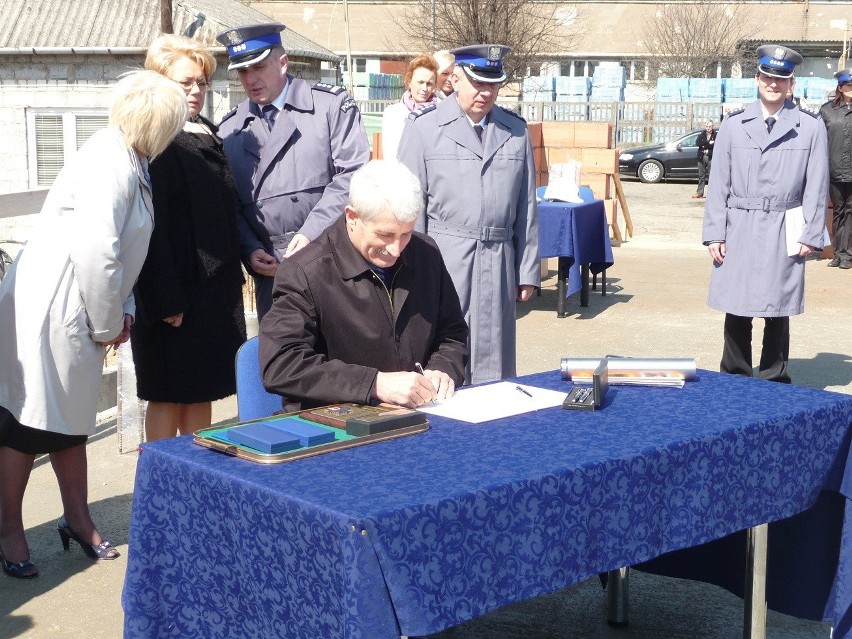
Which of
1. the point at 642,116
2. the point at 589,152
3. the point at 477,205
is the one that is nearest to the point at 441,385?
the point at 477,205

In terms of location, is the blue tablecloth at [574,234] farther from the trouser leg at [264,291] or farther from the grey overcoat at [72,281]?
the grey overcoat at [72,281]

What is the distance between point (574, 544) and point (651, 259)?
10.6 m

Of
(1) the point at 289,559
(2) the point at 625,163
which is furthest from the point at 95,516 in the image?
(2) the point at 625,163

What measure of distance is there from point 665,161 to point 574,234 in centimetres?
1634

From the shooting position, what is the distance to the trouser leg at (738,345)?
6789mm

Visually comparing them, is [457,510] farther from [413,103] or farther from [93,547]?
[413,103]

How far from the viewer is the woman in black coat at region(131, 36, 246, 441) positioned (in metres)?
4.32

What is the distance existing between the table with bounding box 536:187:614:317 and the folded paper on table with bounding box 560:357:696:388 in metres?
5.96

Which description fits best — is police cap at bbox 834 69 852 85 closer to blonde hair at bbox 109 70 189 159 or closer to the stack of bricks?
the stack of bricks

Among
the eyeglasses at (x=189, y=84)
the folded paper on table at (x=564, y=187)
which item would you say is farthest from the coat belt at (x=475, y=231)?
the folded paper on table at (x=564, y=187)

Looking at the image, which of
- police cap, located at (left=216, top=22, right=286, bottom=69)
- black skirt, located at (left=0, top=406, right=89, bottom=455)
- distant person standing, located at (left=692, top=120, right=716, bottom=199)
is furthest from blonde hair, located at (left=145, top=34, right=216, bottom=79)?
distant person standing, located at (left=692, top=120, right=716, bottom=199)

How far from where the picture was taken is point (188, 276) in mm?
4398

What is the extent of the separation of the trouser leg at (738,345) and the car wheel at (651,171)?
1914 cm

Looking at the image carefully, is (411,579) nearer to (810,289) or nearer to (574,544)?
(574,544)
